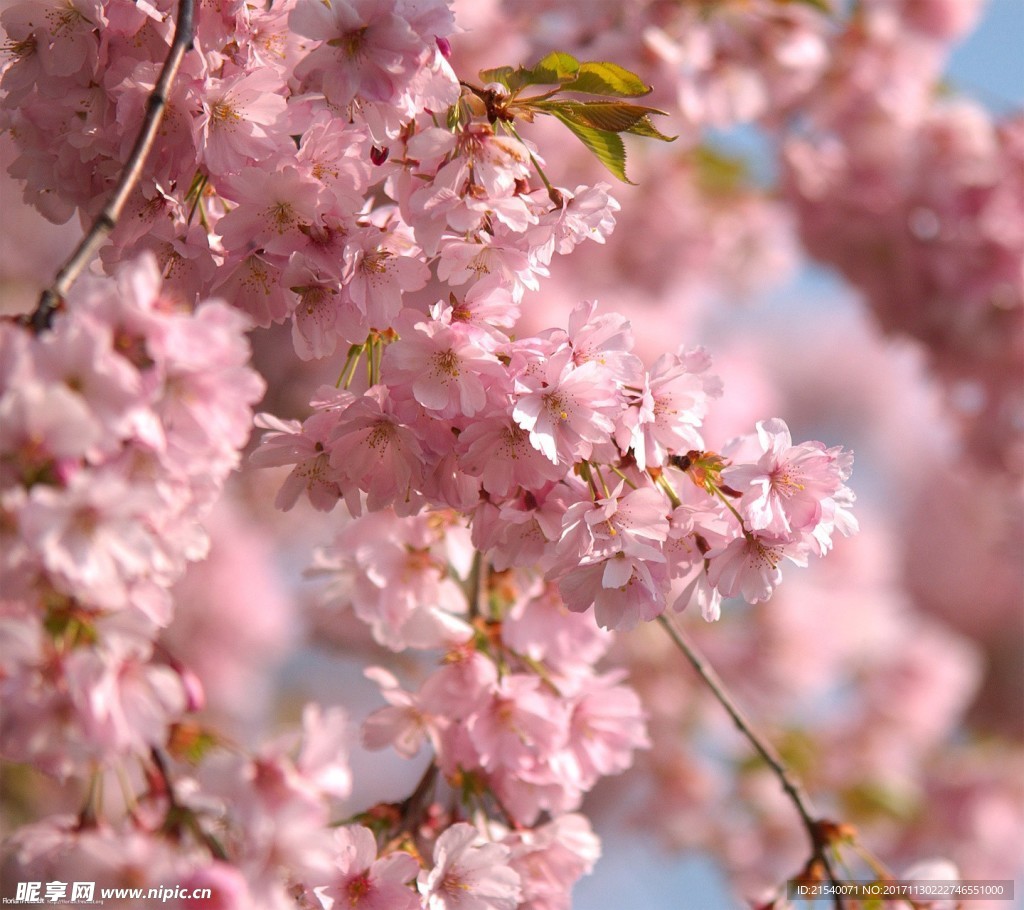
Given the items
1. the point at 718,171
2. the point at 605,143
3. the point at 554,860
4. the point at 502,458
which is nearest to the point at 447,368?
the point at 502,458

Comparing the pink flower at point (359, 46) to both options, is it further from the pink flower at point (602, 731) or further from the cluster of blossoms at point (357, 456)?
the pink flower at point (602, 731)

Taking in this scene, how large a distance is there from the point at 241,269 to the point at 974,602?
4.82 meters

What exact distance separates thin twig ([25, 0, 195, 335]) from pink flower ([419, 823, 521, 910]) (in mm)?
445

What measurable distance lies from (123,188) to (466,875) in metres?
0.52

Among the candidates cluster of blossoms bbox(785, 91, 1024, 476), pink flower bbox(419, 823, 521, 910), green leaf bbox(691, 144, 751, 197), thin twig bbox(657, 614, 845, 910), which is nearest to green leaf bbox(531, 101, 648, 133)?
thin twig bbox(657, 614, 845, 910)

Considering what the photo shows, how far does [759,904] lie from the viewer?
0.95 metres

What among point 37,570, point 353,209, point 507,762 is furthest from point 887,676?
point 37,570

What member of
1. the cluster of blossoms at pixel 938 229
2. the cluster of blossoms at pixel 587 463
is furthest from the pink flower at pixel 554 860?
the cluster of blossoms at pixel 938 229

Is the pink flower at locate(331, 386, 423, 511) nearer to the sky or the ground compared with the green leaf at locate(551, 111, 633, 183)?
nearer to the ground

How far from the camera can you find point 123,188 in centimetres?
63

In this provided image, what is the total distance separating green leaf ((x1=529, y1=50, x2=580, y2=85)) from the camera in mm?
753

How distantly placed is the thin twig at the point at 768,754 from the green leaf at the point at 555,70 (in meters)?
0.43

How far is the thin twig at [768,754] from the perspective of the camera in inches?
34.7

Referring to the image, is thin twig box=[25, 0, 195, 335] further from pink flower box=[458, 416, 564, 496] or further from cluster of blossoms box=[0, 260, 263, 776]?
pink flower box=[458, 416, 564, 496]
